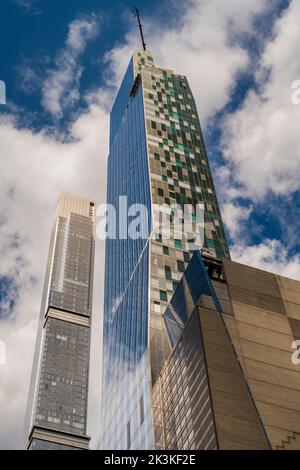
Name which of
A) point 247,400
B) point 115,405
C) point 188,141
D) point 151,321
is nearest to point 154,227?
point 151,321

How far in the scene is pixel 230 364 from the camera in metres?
63.2

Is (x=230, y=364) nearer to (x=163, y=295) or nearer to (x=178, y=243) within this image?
(x=163, y=295)

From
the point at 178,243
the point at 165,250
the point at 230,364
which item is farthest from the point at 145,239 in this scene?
the point at 230,364

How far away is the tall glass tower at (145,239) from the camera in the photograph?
85875 millimetres

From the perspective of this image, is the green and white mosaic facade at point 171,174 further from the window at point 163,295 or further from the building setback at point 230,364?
the building setback at point 230,364

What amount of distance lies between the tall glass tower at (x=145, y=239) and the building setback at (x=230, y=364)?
7002 millimetres

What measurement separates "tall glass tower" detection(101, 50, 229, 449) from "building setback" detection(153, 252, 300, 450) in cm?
700

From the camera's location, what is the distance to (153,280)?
3915 inches

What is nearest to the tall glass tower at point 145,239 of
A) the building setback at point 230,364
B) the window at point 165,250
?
the window at point 165,250

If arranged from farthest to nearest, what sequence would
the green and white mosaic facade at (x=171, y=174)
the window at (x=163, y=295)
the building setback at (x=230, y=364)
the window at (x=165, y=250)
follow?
the window at (x=165, y=250) → the green and white mosaic facade at (x=171, y=174) → the window at (x=163, y=295) → the building setback at (x=230, y=364)

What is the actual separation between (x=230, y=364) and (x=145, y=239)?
50454mm

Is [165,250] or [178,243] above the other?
[178,243]
